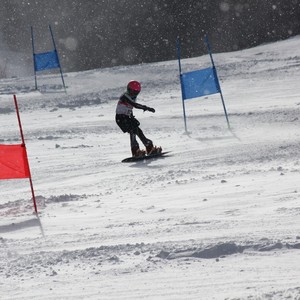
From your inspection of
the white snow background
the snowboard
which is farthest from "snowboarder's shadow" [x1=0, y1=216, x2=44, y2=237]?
the snowboard

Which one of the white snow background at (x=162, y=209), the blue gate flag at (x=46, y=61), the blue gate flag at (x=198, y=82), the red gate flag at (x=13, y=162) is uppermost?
the blue gate flag at (x=46, y=61)

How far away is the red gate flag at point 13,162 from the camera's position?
731 cm

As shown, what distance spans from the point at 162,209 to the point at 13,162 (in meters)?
1.57

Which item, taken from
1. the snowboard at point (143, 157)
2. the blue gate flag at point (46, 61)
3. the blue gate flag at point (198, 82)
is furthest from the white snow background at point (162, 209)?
the blue gate flag at point (46, 61)

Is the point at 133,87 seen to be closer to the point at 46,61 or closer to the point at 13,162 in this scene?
the point at 13,162

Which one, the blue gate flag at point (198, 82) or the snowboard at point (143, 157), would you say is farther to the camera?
the blue gate flag at point (198, 82)

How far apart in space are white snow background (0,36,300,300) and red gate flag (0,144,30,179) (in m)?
0.39

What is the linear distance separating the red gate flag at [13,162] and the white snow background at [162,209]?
0.39 metres

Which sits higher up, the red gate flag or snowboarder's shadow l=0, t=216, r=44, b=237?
the red gate flag

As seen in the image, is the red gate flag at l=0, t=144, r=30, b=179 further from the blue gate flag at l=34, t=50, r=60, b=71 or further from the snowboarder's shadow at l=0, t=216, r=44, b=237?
the blue gate flag at l=34, t=50, r=60, b=71

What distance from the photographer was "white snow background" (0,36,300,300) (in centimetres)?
461

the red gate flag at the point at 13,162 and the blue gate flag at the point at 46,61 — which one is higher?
the blue gate flag at the point at 46,61

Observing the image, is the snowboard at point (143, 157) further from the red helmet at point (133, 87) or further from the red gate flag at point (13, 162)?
the red gate flag at point (13, 162)

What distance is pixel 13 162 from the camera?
7.35 metres
